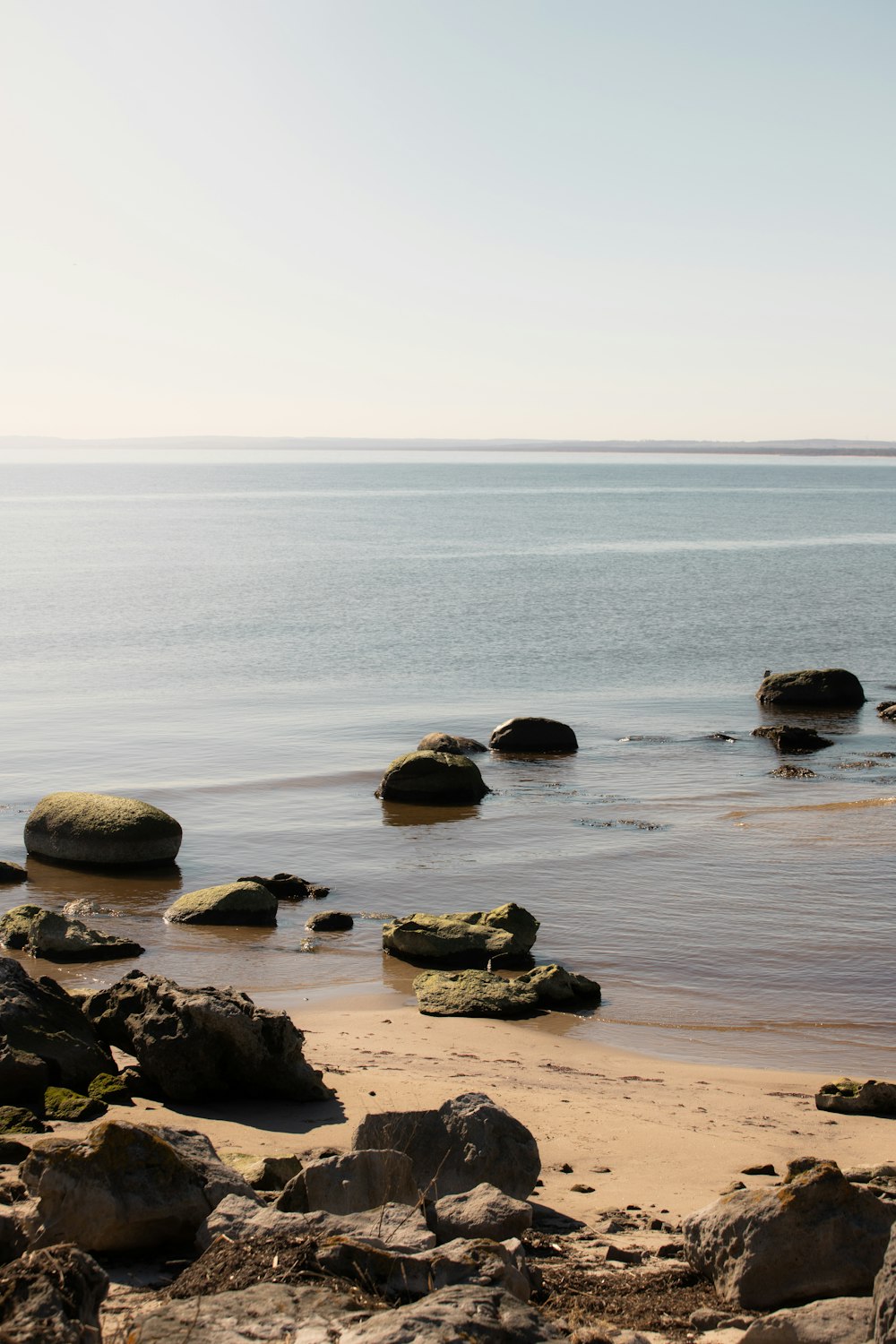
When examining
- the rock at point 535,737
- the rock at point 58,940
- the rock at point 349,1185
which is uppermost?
the rock at point 349,1185

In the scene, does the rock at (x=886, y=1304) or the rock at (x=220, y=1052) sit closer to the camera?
the rock at (x=886, y=1304)

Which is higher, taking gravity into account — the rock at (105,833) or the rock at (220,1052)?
the rock at (220,1052)

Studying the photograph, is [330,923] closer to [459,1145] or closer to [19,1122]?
[19,1122]

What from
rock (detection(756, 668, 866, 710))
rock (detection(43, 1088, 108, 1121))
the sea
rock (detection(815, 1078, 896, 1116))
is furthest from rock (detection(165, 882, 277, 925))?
rock (detection(756, 668, 866, 710))

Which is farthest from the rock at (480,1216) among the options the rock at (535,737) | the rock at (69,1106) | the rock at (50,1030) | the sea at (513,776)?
the rock at (535,737)

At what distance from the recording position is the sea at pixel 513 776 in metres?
15.9

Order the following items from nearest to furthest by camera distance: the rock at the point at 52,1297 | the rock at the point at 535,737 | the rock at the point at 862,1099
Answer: the rock at the point at 52,1297 < the rock at the point at 862,1099 < the rock at the point at 535,737

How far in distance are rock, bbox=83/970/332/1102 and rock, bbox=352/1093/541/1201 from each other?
2433 mm

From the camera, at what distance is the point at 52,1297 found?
16.8 feet

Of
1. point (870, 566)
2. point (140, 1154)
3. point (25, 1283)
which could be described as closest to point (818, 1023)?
point (140, 1154)

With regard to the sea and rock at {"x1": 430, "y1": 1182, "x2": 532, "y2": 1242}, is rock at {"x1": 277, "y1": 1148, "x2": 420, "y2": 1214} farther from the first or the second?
the sea

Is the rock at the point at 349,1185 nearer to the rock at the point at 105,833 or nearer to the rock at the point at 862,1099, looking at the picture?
the rock at the point at 862,1099

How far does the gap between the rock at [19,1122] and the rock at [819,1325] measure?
205 inches

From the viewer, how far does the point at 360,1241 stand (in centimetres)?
614
